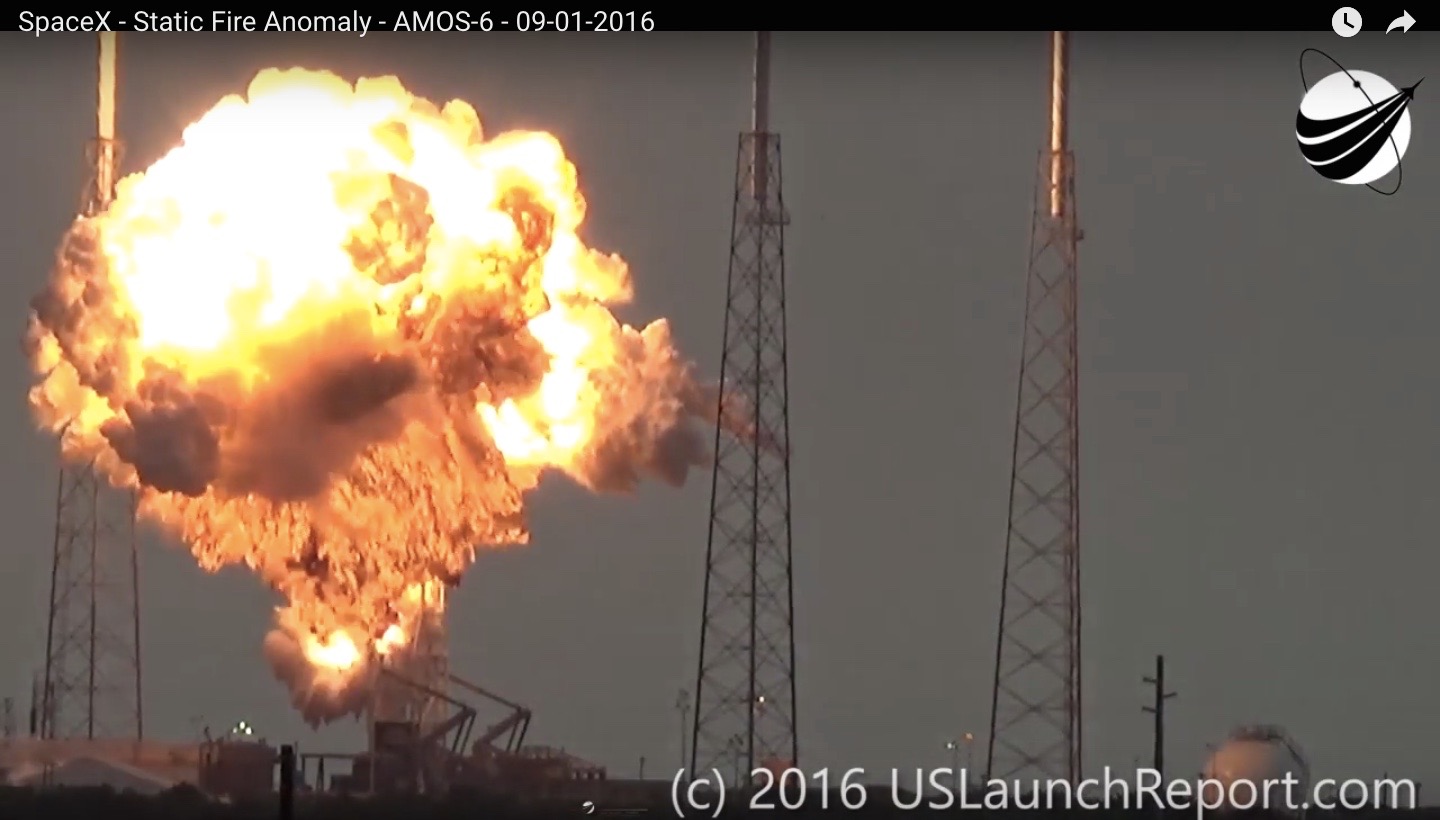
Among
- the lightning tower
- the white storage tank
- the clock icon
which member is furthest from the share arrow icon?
the lightning tower

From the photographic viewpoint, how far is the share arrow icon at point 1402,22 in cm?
8894

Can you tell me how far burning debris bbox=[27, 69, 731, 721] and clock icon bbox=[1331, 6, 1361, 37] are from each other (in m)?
27.6

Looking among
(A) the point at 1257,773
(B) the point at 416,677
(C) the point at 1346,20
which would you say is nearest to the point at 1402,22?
(C) the point at 1346,20

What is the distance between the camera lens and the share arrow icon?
8894cm

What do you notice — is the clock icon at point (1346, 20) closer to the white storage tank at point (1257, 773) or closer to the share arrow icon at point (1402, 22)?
the share arrow icon at point (1402, 22)

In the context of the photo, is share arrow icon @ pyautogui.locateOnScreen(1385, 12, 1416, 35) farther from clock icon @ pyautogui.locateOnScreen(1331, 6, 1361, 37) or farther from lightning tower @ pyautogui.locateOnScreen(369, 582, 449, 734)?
lightning tower @ pyautogui.locateOnScreen(369, 582, 449, 734)

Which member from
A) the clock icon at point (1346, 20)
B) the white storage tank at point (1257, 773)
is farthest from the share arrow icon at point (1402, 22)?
the white storage tank at point (1257, 773)

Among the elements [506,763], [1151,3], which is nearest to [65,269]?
[506,763]

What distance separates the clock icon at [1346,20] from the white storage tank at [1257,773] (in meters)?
27.2

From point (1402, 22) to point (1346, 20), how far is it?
1.69 meters

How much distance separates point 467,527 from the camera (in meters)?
112

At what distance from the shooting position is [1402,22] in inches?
3509

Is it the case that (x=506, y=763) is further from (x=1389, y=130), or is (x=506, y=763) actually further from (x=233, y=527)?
(x=1389, y=130)

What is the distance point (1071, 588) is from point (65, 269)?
27.8 metres
